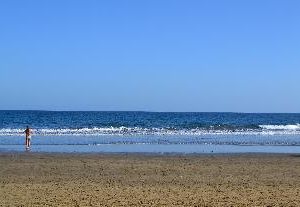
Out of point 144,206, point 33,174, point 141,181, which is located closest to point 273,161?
point 141,181

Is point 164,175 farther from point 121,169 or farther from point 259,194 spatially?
point 259,194

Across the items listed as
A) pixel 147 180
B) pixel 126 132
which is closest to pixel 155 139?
pixel 126 132

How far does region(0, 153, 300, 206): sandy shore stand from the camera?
12.0 metres

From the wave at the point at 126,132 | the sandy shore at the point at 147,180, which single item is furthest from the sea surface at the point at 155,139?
the sandy shore at the point at 147,180

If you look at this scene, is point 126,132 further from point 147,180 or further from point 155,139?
point 147,180

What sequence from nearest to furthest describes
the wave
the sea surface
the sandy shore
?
the sandy shore, the sea surface, the wave

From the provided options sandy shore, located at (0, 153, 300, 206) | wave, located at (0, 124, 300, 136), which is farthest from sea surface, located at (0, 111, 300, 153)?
sandy shore, located at (0, 153, 300, 206)

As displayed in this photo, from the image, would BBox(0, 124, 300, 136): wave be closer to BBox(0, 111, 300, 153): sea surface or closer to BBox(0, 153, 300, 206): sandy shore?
BBox(0, 111, 300, 153): sea surface

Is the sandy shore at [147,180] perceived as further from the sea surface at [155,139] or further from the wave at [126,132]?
the wave at [126,132]

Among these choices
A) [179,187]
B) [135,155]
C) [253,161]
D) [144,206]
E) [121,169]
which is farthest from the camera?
[135,155]

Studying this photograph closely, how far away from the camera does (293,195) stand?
12812 millimetres

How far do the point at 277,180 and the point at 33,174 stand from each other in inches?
288

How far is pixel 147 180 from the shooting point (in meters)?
15.5

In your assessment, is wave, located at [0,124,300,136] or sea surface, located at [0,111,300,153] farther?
wave, located at [0,124,300,136]
